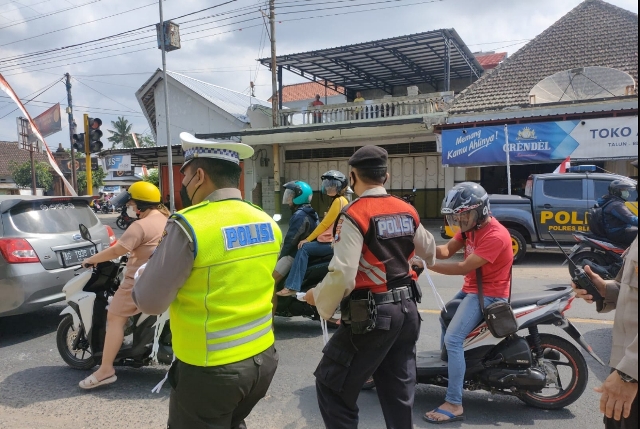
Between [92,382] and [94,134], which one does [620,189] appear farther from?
[94,134]

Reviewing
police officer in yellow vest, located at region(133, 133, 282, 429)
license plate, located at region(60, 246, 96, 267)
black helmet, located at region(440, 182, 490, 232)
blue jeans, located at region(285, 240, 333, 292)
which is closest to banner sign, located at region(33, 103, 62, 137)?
license plate, located at region(60, 246, 96, 267)

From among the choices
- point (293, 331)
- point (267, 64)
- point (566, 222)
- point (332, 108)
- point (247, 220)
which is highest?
point (267, 64)

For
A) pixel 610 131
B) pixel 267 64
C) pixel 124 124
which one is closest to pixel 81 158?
pixel 124 124

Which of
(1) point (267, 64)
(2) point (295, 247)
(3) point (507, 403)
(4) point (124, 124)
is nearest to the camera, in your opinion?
(3) point (507, 403)

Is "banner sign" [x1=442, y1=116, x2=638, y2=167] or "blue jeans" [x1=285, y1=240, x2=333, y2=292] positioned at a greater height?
"banner sign" [x1=442, y1=116, x2=638, y2=167]

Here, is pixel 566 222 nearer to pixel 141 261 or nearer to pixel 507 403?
pixel 507 403

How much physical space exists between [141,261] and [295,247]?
185 centimetres

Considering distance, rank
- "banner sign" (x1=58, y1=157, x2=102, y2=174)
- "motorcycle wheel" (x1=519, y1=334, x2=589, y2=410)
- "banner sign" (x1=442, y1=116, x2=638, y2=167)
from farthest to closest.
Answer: "banner sign" (x1=58, y1=157, x2=102, y2=174)
"banner sign" (x1=442, y1=116, x2=638, y2=167)
"motorcycle wheel" (x1=519, y1=334, x2=589, y2=410)

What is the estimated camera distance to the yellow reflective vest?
195cm

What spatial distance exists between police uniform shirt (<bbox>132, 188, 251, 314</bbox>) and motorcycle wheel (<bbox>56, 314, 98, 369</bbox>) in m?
3.00

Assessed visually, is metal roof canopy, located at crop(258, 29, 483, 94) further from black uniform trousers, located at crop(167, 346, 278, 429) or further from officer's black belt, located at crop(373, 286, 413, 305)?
black uniform trousers, located at crop(167, 346, 278, 429)

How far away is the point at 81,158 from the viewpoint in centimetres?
5412

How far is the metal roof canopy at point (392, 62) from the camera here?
17359 millimetres

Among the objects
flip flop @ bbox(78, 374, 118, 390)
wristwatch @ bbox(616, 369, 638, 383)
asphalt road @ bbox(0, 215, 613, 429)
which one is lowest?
asphalt road @ bbox(0, 215, 613, 429)
